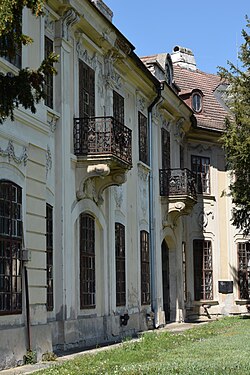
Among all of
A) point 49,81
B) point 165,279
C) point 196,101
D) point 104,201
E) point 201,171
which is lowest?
point 165,279

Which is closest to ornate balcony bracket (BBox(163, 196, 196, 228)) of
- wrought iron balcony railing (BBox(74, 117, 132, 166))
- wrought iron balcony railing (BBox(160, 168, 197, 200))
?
wrought iron balcony railing (BBox(160, 168, 197, 200))

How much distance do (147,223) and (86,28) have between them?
25.9 feet

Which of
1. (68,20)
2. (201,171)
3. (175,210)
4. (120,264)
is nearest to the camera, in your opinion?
(68,20)

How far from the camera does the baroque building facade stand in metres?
14.4

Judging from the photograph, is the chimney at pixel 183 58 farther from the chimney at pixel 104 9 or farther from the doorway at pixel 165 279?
the chimney at pixel 104 9

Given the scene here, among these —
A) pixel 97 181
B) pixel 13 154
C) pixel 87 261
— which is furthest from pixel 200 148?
pixel 13 154

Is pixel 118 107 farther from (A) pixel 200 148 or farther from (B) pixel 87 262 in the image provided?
(A) pixel 200 148

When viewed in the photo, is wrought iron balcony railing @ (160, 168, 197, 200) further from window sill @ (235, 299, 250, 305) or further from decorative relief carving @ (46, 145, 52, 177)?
decorative relief carving @ (46, 145, 52, 177)

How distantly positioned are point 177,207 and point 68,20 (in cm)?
1027

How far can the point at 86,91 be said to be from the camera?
19.4 m

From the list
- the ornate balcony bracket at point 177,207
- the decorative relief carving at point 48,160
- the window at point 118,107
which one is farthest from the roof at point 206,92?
the decorative relief carving at point 48,160

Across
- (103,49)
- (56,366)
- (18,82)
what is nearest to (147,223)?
(103,49)

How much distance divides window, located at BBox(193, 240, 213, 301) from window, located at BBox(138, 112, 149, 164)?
7.01 meters

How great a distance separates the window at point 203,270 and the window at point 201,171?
7.13 feet
